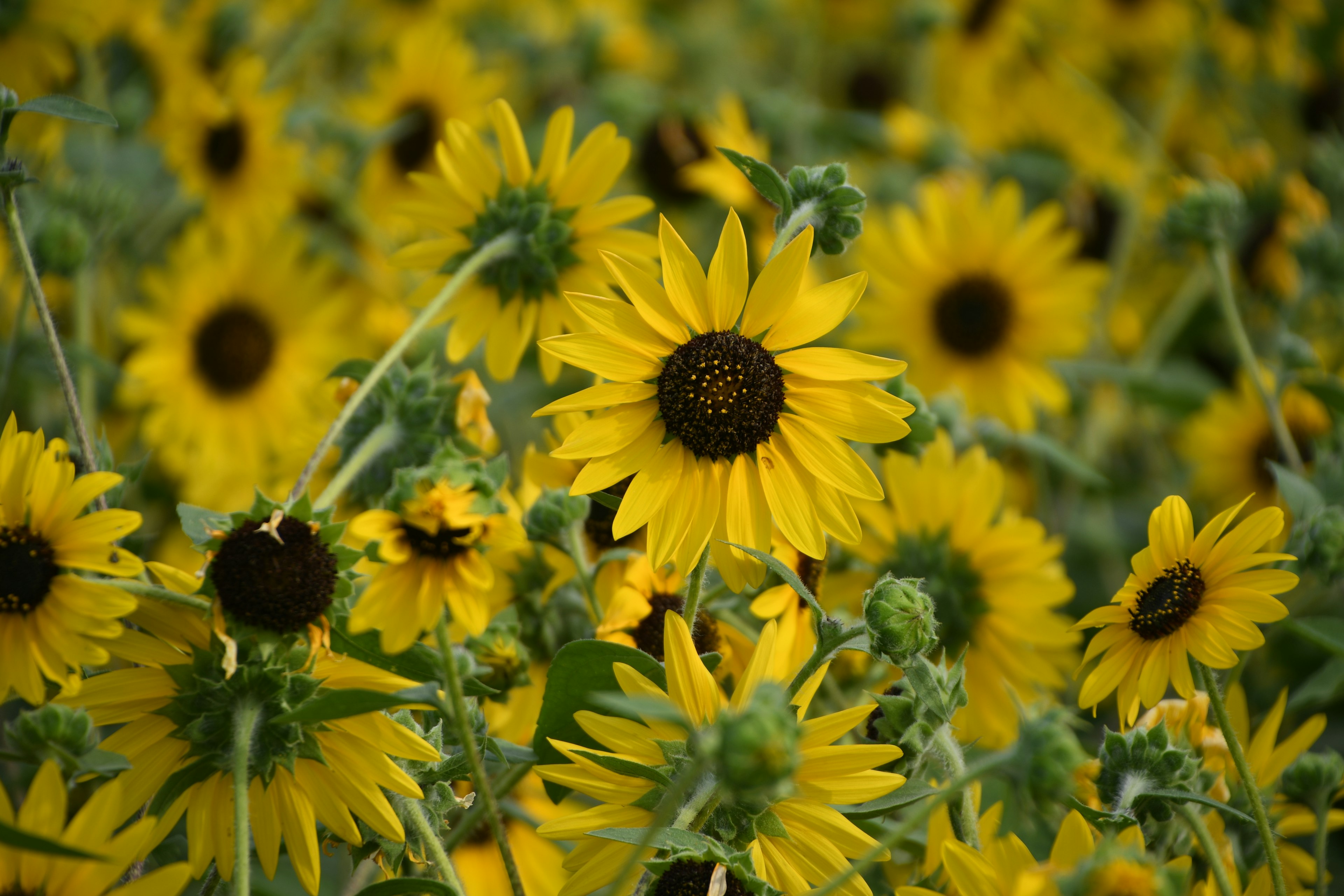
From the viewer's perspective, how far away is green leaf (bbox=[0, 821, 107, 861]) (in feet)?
2.66

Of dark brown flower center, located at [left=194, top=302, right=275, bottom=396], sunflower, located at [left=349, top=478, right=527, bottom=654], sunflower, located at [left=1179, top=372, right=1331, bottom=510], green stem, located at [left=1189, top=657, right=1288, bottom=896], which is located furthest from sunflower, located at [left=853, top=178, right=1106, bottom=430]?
sunflower, located at [left=349, top=478, right=527, bottom=654]

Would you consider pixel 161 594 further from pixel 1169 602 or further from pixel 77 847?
pixel 1169 602

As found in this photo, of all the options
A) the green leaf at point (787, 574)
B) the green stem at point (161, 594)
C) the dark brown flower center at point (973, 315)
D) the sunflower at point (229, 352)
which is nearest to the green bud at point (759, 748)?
the green leaf at point (787, 574)

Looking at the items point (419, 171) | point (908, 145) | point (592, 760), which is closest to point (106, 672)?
point (592, 760)

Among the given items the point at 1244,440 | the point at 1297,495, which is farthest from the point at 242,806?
the point at 1244,440

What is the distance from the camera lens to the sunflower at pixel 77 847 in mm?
884

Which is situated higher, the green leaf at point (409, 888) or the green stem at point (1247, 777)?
the green stem at point (1247, 777)

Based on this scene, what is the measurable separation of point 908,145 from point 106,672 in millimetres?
2213

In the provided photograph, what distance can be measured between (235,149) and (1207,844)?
6.91 feet

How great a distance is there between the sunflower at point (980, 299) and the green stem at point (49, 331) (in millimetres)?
1476

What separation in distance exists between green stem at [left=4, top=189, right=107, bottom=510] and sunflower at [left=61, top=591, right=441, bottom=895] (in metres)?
0.17

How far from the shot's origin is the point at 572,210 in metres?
1.42

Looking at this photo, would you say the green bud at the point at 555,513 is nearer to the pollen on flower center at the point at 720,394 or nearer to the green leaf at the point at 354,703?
the pollen on flower center at the point at 720,394

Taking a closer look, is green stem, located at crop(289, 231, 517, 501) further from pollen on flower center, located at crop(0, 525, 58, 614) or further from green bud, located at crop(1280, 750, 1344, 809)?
green bud, located at crop(1280, 750, 1344, 809)
